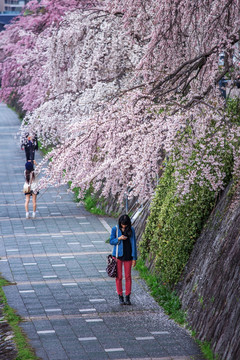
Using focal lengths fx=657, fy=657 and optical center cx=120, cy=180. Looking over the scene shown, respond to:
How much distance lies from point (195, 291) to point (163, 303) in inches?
45.4

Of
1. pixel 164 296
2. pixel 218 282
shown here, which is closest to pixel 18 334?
pixel 164 296

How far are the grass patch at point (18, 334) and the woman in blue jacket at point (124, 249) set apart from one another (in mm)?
1762

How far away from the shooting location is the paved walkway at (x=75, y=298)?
343 inches

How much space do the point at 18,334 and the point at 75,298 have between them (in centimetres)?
200

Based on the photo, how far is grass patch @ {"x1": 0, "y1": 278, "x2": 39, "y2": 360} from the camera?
8.30 m

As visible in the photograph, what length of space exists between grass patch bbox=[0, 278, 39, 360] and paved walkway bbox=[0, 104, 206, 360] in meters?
0.11

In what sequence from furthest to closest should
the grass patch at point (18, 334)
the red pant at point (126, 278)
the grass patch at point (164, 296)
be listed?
the red pant at point (126, 278)
the grass patch at point (164, 296)
the grass patch at point (18, 334)

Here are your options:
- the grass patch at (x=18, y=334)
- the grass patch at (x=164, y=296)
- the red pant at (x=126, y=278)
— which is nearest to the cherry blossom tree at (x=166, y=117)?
the red pant at (x=126, y=278)

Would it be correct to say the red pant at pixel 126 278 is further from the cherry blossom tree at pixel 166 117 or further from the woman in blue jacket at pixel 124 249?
the cherry blossom tree at pixel 166 117

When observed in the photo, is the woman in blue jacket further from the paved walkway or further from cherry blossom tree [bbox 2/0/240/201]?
cherry blossom tree [bbox 2/0/240/201]

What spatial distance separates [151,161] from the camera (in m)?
9.38

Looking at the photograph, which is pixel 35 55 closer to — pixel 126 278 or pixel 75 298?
pixel 75 298

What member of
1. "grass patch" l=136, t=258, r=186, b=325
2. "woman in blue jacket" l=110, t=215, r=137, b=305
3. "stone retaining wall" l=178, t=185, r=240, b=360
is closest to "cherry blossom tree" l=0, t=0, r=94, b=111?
"grass patch" l=136, t=258, r=186, b=325

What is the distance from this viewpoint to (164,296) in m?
10.8
